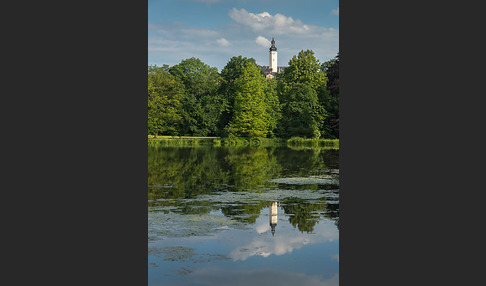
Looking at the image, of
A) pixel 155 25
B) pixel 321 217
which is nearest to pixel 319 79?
pixel 155 25

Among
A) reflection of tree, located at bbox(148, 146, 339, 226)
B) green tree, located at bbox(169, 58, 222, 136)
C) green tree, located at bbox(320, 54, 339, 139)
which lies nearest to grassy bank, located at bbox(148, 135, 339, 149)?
green tree, located at bbox(320, 54, 339, 139)

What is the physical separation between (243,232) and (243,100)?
43.5 metres

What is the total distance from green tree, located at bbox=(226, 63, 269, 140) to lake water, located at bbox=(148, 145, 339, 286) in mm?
33834

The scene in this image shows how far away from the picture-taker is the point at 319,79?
51.8m

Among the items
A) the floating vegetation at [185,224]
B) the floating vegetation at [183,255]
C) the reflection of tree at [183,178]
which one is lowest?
the floating vegetation at [183,255]

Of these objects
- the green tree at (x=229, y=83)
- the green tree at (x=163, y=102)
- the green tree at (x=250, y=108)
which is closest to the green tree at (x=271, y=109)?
the green tree at (x=250, y=108)

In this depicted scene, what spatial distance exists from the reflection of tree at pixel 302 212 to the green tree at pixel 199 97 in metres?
42.9

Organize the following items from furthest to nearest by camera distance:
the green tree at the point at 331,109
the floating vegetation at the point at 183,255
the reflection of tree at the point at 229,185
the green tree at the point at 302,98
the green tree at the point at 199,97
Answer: the green tree at the point at 199,97, the green tree at the point at 331,109, the green tree at the point at 302,98, the reflection of tree at the point at 229,185, the floating vegetation at the point at 183,255

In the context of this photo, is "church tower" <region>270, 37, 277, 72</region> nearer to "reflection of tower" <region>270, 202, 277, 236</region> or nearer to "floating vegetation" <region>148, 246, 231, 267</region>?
"reflection of tower" <region>270, 202, 277, 236</region>

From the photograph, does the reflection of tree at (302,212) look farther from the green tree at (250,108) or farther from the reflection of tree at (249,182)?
A: the green tree at (250,108)

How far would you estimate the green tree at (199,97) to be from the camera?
181 ft

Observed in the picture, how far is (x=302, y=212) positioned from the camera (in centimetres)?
1136

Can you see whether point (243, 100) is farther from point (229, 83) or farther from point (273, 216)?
point (273, 216)

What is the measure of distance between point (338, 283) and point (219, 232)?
10.6 feet
